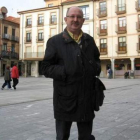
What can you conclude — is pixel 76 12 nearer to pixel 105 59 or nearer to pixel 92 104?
pixel 92 104

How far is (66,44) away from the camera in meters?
2.37

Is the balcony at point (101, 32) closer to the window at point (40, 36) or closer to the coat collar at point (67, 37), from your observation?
the window at point (40, 36)

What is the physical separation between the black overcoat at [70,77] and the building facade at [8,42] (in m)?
45.4

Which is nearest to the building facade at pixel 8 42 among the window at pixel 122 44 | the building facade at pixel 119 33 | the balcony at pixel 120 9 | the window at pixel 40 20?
the window at pixel 40 20

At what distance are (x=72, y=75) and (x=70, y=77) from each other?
30 mm

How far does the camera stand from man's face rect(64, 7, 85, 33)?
2410 millimetres

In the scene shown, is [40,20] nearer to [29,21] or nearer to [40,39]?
[29,21]

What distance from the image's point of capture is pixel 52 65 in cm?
236

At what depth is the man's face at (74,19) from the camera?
2.41m

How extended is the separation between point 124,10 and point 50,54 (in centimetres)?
3679

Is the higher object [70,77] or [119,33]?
[119,33]

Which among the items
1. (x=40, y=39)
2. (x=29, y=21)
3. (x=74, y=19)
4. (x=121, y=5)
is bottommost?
(x=74, y=19)

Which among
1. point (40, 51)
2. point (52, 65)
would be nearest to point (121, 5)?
point (40, 51)

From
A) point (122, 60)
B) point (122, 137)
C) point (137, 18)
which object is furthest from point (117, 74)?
point (122, 137)
